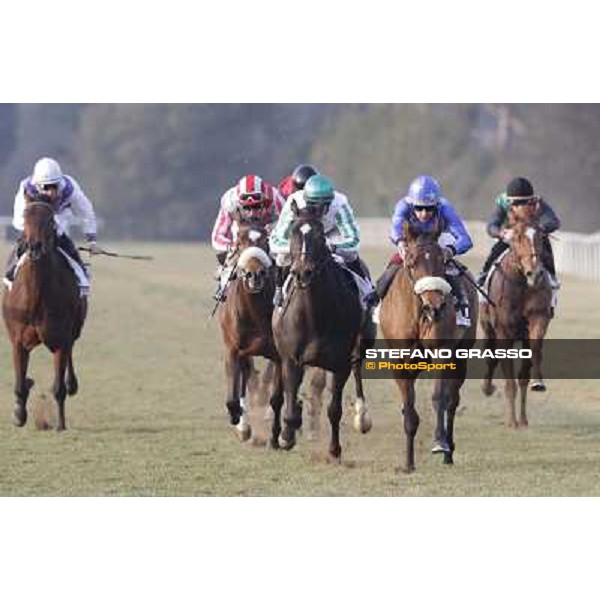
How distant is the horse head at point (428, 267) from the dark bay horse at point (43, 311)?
12.2 ft

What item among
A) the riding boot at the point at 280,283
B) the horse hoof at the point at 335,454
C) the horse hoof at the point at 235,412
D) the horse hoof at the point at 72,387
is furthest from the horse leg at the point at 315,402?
the horse hoof at the point at 72,387

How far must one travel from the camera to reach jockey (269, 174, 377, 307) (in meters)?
12.8

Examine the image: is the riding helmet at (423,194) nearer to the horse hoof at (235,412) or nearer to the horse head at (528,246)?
the horse hoof at (235,412)

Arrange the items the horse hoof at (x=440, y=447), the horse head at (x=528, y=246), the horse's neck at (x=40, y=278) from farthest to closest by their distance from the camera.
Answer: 1. the horse head at (x=528, y=246)
2. the horse's neck at (x=40, y=278)
3. the horse hoof at (x=440, y=447)

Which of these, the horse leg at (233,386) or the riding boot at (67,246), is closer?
the horse leg at (233,386)

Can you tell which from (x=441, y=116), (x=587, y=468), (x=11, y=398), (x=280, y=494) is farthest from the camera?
(x=441, y=116)

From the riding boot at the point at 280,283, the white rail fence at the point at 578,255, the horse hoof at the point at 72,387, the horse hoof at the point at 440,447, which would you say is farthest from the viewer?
the white rail fence at the point at 578,255

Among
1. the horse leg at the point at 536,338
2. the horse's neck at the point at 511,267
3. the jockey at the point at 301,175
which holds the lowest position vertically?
the horse leg at the point at 536,338

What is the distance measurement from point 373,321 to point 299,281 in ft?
5.43

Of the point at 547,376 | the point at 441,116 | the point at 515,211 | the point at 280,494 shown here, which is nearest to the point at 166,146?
the point at 441,116

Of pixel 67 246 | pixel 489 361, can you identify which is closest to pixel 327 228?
pixel 67 246

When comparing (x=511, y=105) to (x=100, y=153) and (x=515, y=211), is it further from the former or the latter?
(x=515, y=211)

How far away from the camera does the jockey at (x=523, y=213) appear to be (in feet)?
54.7

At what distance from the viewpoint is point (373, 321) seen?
14.0m
